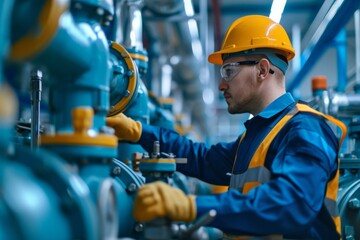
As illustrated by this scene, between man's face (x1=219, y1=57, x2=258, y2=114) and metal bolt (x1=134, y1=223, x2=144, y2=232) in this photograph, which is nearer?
metal bolt (x1=134, y1=223, x2=144, y2=232)

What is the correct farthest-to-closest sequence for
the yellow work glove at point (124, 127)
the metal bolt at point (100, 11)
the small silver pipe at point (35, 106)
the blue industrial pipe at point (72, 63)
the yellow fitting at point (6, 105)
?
the yellow work glove at point (124, 127)
the small silver pipe at point (35, 106)
the metal bolt at point (100, 11)
the blue industrial pipe at point (72, 63)
the yellow fitting at point (6, 105)

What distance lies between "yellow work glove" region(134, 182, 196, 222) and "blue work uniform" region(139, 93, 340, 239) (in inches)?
3.3

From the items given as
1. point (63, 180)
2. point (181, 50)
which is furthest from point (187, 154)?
point (181, 50)

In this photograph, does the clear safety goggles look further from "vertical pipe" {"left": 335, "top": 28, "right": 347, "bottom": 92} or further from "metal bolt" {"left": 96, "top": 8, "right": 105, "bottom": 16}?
"vertical pipe" {"left": 335, "top": 28, "right": 347, "bottom": 92}

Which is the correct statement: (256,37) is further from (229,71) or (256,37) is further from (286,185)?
(286,185)

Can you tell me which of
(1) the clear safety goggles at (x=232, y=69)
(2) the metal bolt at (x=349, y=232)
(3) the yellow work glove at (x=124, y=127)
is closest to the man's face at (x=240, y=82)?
(1) the clear safety goggles at (x=232, y=69)

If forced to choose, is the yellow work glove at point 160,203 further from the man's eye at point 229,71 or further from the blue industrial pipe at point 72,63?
the man's eye at point 229,71

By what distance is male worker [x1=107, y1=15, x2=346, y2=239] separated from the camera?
1.27 metres

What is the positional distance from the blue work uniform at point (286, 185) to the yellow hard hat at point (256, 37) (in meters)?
0.18

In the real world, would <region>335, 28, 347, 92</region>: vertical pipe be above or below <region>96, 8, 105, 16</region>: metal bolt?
above

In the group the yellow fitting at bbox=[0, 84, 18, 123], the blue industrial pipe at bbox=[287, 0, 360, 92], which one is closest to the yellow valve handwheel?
the yellow fitting at bbox=[0, 84, 18, 123]

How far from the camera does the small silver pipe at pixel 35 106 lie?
1562mm

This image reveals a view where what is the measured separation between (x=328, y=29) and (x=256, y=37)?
5.18 feet

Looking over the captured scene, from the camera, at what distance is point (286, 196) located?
50.9 inches
